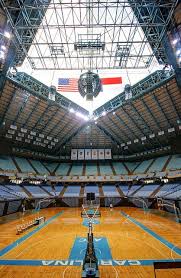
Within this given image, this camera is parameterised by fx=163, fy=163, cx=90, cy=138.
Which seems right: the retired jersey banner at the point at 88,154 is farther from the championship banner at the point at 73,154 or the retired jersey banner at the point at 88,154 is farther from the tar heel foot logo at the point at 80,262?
the tar heel foot logo at the point at 80,262

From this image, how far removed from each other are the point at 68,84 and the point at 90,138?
17.0 meters

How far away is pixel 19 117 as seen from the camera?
85.5ft

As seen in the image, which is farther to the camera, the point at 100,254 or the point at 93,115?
the point at 93,115

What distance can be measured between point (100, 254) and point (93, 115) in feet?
79.2

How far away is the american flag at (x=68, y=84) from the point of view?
21.3 m

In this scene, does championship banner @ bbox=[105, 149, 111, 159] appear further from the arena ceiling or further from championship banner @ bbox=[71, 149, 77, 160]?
the arena ceiling

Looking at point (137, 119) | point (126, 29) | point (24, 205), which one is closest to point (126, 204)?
point (137, 119)

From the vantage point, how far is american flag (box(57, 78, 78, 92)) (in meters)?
21.3

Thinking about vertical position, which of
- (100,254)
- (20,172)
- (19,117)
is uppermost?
(19,117)

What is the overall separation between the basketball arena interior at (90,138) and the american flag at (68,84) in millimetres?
134

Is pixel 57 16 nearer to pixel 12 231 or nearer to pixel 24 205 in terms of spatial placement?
pixel 12 231

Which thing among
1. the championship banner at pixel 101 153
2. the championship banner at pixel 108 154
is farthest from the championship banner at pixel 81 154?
the championship banner at pixel 108 154

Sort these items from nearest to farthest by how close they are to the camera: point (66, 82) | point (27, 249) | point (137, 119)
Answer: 1. point (27, 249)
2. point (66, 82)
3. point (137, 119)

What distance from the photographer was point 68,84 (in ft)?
70.2
